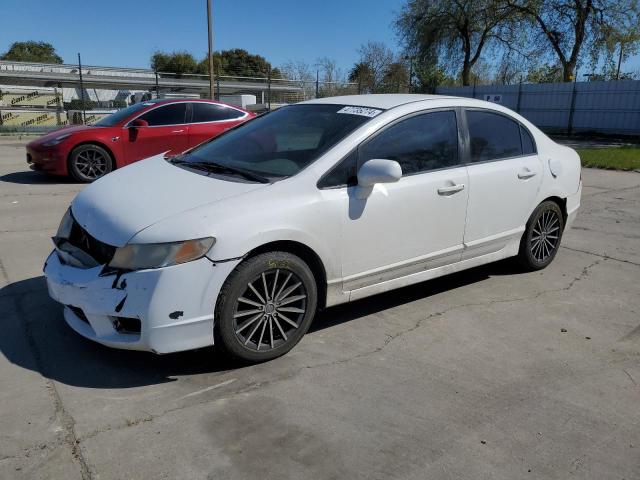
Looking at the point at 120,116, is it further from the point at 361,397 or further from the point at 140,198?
the point at 361,397

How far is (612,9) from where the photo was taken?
28781mm

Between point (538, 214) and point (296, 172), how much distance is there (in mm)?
2572

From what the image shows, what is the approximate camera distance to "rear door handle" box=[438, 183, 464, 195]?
4023 millimetres

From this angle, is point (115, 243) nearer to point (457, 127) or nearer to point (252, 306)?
point (252, 306)

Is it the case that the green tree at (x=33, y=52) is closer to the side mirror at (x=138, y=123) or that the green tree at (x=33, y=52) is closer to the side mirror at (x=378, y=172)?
the side mirror at (x=138, y=123)

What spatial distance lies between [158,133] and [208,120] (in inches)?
38.7

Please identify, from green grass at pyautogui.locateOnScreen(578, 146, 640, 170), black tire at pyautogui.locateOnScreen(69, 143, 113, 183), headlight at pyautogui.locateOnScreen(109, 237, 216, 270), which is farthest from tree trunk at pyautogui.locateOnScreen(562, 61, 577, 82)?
headlight at pyautogui.locateOnScreen(109, 237, 216, 270)

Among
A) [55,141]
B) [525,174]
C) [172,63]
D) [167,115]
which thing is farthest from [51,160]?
[172,63]

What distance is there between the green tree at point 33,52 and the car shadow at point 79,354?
3107 inches

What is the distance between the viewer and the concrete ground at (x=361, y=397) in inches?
98.0

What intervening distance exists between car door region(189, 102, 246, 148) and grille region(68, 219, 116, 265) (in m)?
6.62

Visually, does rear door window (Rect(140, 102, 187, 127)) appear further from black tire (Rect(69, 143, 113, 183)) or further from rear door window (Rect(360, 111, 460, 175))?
rear door window (Rect(360, 111, 460, 175))

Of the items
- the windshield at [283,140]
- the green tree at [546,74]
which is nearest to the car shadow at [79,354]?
the windshield at [283,140]

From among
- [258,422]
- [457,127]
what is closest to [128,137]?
[457,127]
